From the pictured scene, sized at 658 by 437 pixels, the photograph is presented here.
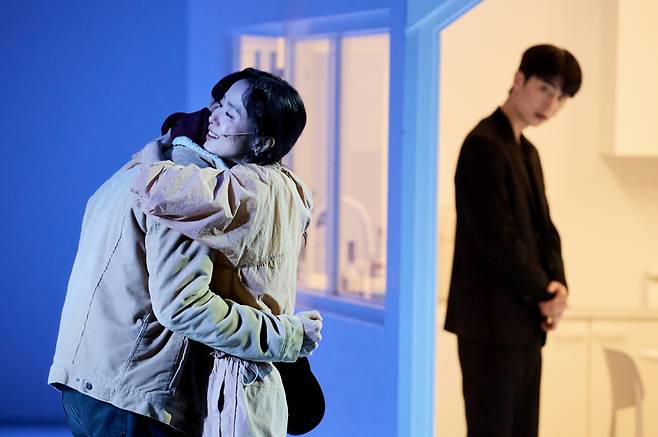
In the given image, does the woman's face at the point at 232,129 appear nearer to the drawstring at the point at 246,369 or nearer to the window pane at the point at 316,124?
the drawstring at the point at 246,369

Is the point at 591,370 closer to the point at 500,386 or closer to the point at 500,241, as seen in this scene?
the point at 500,386

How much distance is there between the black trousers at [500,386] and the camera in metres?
2.81

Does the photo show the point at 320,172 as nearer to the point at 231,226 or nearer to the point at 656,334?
the point at 656,334

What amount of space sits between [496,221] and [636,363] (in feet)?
3.62

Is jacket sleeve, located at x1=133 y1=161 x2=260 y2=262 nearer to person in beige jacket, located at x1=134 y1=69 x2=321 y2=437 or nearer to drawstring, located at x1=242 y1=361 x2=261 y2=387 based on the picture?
person in beige jacket, located at x1=134 y1=69 x2=321 y2=437

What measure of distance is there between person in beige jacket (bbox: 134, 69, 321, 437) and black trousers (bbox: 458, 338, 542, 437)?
52.6 inches

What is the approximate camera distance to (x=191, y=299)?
4.68ft

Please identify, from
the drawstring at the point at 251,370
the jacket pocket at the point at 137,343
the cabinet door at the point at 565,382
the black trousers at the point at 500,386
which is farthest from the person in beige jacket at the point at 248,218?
the cabinet door at the point at 565,382

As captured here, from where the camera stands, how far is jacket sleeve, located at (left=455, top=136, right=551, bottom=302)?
2.73m

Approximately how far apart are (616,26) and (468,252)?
4.04 feet

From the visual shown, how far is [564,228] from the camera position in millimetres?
3744

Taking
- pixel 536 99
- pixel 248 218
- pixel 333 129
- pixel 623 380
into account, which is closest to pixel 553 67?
pixel 536 99

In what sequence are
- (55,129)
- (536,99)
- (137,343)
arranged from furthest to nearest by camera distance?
1. (55,129)
2. (536,99)
3. (137,343)

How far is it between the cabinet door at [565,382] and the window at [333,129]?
68 centimetres
